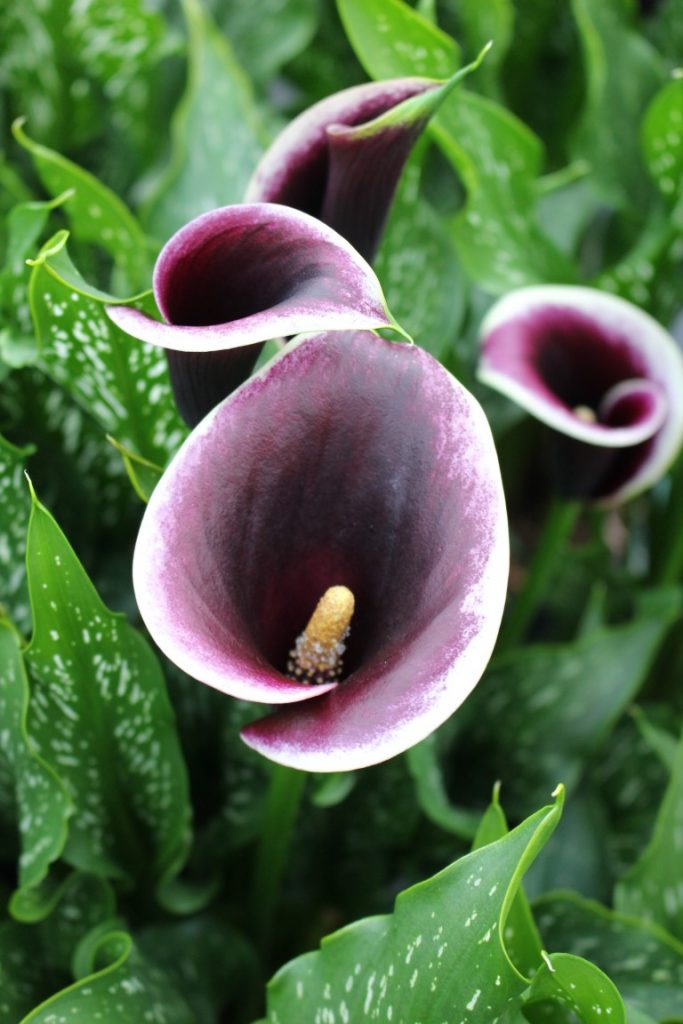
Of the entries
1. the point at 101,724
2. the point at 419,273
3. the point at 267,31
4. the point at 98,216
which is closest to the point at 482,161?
the point at 419,273

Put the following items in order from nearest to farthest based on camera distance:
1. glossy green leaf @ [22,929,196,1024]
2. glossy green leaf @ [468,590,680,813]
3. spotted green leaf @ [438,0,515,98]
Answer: glossy green leaf @ [22,929,196,1024]
glossy green leaf @ [468,590,680,813]
spotted green leaf @ [438,0,515,98]

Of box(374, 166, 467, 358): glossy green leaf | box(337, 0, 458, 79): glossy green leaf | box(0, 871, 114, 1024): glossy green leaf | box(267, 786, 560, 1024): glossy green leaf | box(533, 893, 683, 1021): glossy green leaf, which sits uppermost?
box(337, 0, 458, 79): glossy green leaf

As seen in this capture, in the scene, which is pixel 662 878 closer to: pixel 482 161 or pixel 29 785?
pixel 29 785

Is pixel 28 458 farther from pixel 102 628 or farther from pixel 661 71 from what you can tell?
pixel 661 71

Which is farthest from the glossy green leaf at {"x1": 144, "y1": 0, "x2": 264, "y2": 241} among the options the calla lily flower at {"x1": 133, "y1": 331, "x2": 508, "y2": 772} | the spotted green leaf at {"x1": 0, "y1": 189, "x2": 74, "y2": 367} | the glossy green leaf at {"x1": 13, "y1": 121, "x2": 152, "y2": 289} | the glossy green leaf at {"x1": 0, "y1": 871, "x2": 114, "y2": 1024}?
the glossy green leaf at {"x1": 0, "y1": 871, "x2": 114, "y2": 1024}

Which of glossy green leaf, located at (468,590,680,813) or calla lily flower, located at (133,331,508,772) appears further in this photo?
glossy green leaf, located at (468,590,680,813)

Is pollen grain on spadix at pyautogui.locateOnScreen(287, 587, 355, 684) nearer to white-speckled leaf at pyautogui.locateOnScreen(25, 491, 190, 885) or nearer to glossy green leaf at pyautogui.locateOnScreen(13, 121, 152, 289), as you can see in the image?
white-speckled leaf at pyautogui.locateOnScreen(25, 491, 190, 885)

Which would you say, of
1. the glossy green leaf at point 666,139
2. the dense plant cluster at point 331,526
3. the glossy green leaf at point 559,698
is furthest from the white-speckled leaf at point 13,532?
the glossy green leaf at point 666,139
